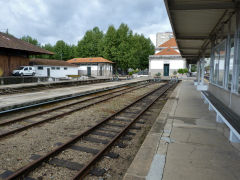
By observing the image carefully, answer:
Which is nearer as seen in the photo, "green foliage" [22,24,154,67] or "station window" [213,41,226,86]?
"station window" [213,41,226,86]

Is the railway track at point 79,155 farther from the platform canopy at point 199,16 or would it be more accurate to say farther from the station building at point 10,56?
the station building at point 10,56

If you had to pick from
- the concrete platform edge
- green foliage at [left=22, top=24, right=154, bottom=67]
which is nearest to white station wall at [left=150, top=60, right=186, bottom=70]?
green foliage at [left=22, top=24, right=154, bottom=67]

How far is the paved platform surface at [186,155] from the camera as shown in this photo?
125 inches

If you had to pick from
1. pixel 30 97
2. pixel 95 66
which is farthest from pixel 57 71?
pixel 30 97

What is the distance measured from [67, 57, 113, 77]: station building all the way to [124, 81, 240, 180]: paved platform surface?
40166 millimetres

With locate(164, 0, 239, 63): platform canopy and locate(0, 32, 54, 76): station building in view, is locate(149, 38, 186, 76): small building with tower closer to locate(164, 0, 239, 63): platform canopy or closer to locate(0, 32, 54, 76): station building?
locate(0, 32, 54, 76): station building

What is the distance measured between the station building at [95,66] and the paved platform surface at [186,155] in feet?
132

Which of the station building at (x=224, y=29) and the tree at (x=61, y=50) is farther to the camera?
the tree at (x=61, y=50)

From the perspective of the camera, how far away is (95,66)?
1796 inches

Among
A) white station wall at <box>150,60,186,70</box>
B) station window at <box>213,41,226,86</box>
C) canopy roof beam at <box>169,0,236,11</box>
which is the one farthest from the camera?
white station wall at <box>150,60,186,70</box>

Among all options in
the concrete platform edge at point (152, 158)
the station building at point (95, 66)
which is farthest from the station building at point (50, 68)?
the concrete platform edge at point (152, 158)

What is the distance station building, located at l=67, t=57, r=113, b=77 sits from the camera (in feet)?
148

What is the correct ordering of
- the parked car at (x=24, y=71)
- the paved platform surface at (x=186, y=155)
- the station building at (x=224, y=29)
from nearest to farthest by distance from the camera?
1. the paved platform surface at (x=186, y=155)
2. the station building at (x=224, y=29)
3. the parked car at (x=24, y=71)

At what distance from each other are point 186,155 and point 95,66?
141ft
